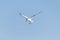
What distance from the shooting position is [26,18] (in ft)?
152

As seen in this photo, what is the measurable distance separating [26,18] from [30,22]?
2.29 meters

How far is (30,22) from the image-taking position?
45.0 m
